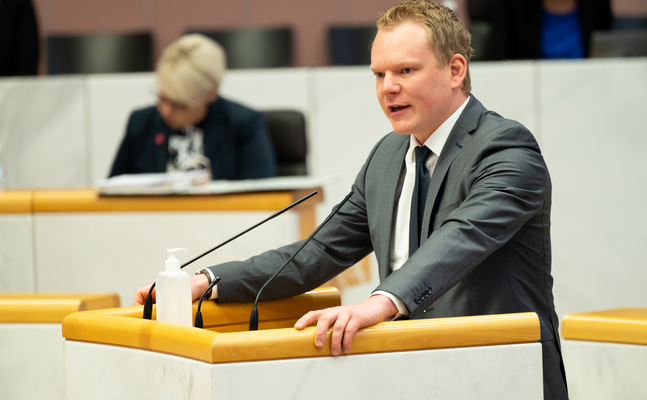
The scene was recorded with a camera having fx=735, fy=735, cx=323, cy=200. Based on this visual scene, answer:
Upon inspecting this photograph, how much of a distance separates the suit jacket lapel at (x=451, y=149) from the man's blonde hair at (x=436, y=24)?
121mm

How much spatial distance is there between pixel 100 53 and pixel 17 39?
0.96 metres

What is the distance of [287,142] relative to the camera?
348cm

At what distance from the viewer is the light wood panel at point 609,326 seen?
60.9 inches

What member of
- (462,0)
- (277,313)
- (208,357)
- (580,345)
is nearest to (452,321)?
(208,357)

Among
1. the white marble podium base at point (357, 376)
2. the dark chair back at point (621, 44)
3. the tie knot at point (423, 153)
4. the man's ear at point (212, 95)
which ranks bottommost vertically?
the white marble podium base at point (357, 376)

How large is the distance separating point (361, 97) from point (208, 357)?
2.79m

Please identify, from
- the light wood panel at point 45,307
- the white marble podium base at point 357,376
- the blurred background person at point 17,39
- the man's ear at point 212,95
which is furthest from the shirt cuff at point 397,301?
the blurred background person at point 17,39

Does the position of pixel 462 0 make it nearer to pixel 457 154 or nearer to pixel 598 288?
pixel 598 288

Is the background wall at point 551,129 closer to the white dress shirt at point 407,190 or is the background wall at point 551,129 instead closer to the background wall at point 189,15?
the white dress shirt at point 407,190

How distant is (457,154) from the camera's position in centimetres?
148

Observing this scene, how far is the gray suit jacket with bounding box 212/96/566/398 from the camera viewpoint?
1.27 metres

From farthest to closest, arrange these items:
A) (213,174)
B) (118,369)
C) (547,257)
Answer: (213,174), (547,257), (118,369)

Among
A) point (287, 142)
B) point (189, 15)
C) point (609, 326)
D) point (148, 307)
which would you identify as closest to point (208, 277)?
point (148, 307)

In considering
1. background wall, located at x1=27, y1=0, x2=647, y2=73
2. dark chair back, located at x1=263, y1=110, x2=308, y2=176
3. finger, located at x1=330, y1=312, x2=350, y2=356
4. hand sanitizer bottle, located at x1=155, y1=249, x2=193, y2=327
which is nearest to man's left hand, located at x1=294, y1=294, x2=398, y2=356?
finger, located at x1=330, y1=312, x2=350, y2=356
